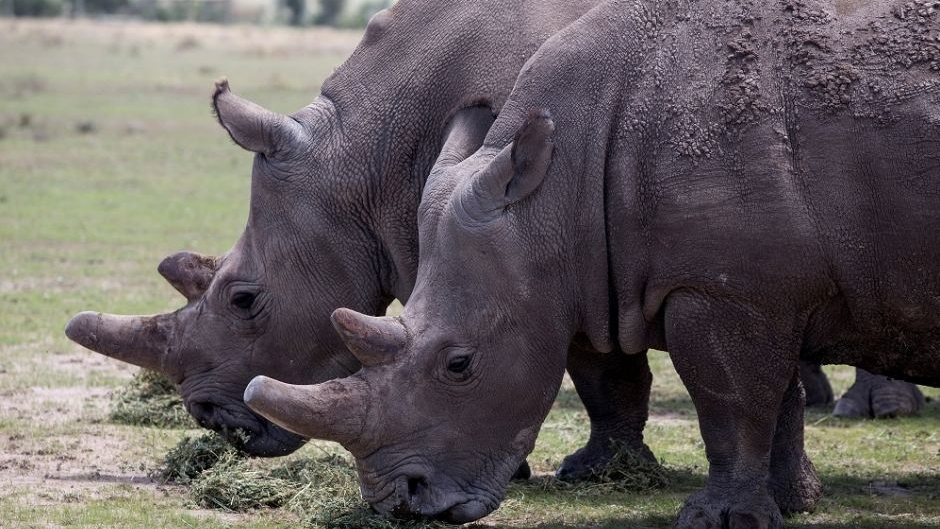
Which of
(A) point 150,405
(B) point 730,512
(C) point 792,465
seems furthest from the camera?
(A) point 150,405

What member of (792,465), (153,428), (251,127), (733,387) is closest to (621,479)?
(792,465)

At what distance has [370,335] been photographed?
643 centimetres

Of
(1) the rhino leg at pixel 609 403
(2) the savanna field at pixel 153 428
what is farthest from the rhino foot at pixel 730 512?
(1) the rhino leg at pixel 609 403

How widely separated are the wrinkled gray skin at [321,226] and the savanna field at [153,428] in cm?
50

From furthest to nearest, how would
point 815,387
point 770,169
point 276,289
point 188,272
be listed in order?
point 815,387 → point 188,272 → point 276,289 → point 770,169

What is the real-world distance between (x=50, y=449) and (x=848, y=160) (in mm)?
4346

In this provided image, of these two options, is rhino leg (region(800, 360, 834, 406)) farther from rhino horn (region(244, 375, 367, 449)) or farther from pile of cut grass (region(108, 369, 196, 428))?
rhino horn (region(244, 375, 367, 449))

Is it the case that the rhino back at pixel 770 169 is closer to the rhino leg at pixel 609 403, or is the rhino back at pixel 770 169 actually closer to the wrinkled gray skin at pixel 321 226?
the wrinkled gray skin at pixel 321 226

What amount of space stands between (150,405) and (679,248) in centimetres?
388

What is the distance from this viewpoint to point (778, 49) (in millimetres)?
Result: 6516

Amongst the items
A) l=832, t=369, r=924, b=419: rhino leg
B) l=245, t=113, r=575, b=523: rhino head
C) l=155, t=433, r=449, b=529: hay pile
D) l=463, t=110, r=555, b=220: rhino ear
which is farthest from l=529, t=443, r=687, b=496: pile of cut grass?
l=832, t=369, r=924, b=419: rhino leg

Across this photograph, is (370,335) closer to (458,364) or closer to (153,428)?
(458,364)

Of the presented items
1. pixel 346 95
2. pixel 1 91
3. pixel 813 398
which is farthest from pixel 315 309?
pixel 1 91

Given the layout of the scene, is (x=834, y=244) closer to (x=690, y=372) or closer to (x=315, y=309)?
(x=690, y=372)
